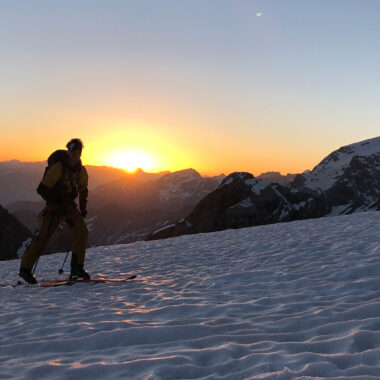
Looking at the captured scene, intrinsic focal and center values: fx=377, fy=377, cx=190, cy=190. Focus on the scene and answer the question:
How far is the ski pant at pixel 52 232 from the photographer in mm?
8367

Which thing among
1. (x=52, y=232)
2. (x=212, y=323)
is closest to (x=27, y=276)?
(x=52, y=232)

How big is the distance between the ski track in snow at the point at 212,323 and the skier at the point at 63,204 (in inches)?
27.8

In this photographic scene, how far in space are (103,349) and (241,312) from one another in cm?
194

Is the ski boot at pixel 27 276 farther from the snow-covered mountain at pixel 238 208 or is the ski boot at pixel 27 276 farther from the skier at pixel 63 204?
the snow-covered mountain at pixel 238 208

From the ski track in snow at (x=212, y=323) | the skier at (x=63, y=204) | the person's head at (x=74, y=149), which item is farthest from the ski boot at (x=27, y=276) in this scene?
the person's head at (x=74, y=149)

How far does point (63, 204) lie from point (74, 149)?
127cm

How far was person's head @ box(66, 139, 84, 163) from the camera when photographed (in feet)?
26.8

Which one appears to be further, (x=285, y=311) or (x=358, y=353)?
(x=285, y=311)

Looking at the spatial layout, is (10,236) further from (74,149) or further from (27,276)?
(74,149)

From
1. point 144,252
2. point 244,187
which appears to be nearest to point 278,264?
point 144,252

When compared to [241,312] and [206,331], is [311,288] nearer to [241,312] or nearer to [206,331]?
[241,312]

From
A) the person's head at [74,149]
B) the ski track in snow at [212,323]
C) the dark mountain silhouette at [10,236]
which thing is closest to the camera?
the ski track in snow at [212,323]

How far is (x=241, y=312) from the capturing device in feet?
16.8

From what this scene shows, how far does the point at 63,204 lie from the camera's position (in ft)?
27.6
